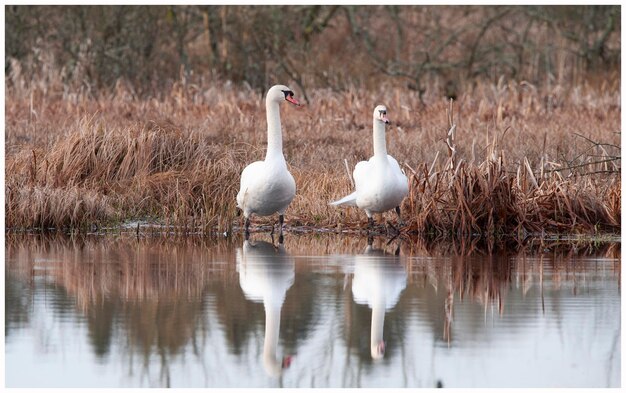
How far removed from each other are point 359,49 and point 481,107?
864 cm

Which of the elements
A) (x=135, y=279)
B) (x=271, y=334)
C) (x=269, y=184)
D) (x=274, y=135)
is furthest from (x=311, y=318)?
(x=274, y=135)

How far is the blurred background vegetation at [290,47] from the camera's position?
77.0 feet

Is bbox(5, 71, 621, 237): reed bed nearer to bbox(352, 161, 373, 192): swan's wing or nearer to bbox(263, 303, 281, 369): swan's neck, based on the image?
bbox(352, 161, 373, 192): swan's wing

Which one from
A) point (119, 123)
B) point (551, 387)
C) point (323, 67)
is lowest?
point (551, 387)

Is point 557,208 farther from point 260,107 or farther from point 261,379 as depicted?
point 260,107

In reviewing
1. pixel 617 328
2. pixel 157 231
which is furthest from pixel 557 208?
pixel 617 328

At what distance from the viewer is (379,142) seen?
11641 mm

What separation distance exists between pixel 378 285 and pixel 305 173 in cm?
554

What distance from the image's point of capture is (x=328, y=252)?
413 inches

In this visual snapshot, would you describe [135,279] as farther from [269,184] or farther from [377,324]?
[269,184]

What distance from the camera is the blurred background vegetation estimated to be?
Result: 925 inches

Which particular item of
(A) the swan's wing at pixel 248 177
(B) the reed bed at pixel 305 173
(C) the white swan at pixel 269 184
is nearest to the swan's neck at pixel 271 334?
(C) the white swan at pixel 269 184

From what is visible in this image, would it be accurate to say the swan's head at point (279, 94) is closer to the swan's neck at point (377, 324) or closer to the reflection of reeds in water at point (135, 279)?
the reflection of reeds in water at point (135, 279)

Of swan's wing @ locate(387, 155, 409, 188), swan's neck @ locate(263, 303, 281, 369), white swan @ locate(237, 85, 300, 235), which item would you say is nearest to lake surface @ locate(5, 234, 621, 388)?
swan's neck @ locate(263, 303, 281, 369)
